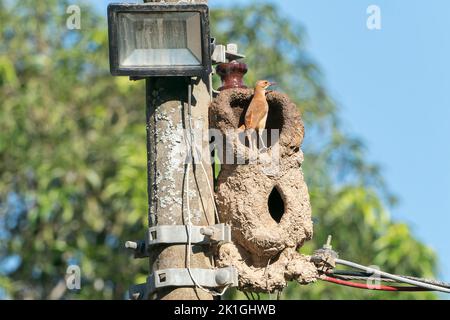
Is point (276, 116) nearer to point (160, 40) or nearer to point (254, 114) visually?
point (254, 114)

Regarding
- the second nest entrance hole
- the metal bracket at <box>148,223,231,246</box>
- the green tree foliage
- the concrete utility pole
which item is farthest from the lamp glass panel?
the green tree foliage

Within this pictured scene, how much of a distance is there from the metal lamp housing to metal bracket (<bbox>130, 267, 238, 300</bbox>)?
1.02 m

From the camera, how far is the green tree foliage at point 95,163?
15.0m

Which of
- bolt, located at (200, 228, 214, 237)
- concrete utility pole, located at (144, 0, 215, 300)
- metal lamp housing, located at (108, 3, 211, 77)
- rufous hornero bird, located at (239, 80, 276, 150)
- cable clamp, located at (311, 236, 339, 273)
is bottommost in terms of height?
cable clamp, located at (311, 236, 339, 273)

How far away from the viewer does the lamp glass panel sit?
7.35 metres

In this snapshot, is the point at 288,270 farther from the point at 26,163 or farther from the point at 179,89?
the point at 26,163

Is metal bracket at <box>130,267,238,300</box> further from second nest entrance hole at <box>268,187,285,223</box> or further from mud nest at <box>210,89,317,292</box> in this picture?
second nest entrance hole at <box>268,187,285,223</box>

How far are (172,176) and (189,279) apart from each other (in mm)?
576

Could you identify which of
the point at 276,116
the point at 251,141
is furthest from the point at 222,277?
the point at 276,116

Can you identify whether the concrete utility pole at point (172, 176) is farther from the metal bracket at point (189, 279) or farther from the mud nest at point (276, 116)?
the mud nest at point (276, 116)

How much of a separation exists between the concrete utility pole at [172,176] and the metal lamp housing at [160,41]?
21 centimetres

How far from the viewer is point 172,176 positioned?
7.41 m

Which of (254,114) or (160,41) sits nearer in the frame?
(160,41)

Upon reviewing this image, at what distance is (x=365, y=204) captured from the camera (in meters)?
15.0
